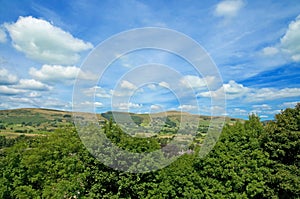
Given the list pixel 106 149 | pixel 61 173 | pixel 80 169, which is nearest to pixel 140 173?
pixel 106 149

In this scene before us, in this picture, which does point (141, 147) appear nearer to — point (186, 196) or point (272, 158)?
point (186, 196)

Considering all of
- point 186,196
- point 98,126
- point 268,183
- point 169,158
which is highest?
point 98,126

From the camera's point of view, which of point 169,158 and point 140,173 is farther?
point 169,158

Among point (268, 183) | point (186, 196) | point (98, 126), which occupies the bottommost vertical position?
point (186, 196)

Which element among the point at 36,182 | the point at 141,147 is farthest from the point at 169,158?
the point at 36,182

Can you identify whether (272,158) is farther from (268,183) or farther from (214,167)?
(214,167)

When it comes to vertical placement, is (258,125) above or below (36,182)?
above
